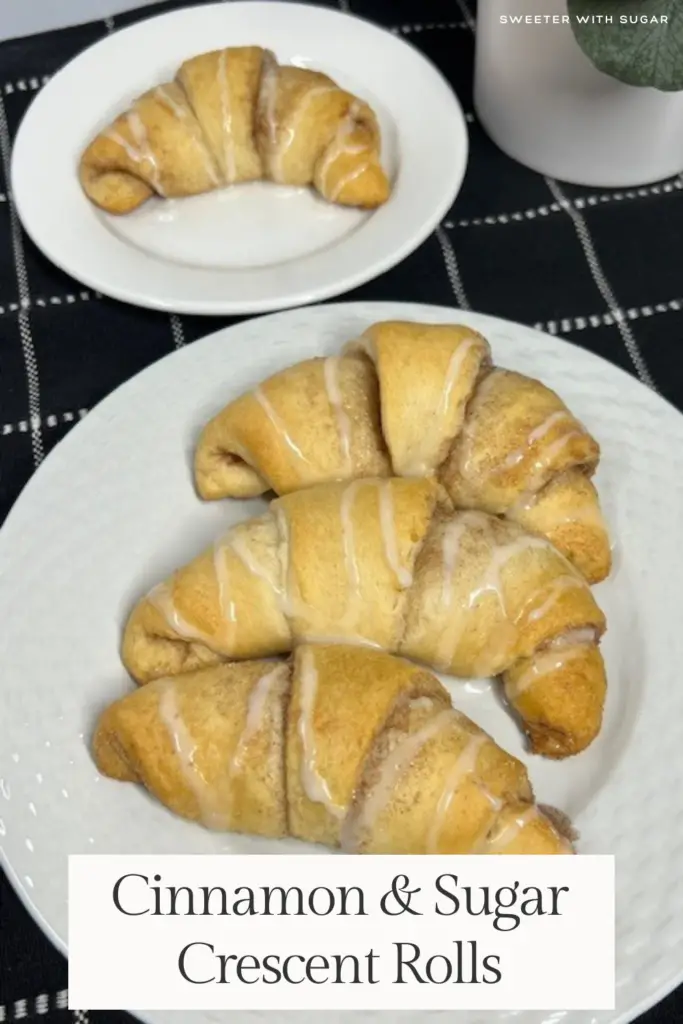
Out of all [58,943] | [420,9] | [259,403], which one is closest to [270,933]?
[58,943]

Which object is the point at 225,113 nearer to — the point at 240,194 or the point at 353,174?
the point at 240,194

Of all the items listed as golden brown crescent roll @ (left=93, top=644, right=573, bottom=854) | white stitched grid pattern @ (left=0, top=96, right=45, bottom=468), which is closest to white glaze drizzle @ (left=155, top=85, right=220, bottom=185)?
white stitched grid pattern @ (left=0, top=96, right=45, bottom=468)

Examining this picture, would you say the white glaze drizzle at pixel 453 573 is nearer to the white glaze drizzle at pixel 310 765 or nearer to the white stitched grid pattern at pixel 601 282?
the white glaze drizzle at pixel 310 765

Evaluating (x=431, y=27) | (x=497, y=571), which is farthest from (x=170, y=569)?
(x=431, y=27)

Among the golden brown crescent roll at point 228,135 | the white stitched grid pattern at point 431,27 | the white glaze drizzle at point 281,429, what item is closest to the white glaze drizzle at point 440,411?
the white glaze drizzle at point 281,429

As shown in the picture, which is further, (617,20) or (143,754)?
(617,20)

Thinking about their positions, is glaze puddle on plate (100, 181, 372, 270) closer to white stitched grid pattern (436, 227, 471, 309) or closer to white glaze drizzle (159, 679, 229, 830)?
white stitched grid pattern (436, 227, 471, 309)

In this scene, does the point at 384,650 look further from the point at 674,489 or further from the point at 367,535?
the point at 674,489
